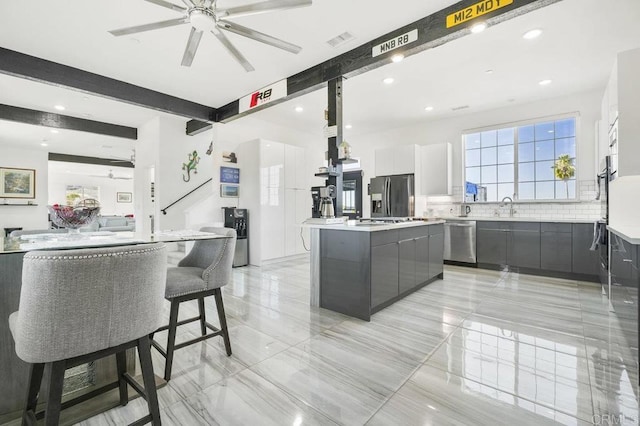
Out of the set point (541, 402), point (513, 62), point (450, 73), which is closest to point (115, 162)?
point (450, 73)

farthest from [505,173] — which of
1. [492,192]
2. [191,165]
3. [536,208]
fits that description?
[191,165]

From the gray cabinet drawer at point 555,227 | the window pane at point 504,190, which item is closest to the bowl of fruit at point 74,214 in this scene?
the gray cabinet drawer at point 555,227

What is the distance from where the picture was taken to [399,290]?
3277 mm

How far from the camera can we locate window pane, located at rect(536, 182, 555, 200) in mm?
4994

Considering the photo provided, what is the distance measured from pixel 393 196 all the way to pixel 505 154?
2.21 metres

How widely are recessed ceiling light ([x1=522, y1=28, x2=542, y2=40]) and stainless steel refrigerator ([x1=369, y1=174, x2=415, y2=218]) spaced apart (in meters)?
Result: 2.96

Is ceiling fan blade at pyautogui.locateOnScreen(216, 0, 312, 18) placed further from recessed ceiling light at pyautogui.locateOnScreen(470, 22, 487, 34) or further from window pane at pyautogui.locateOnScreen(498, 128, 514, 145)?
window pane at pyautogui.locateOnScreen(498, 128, 514, 145)

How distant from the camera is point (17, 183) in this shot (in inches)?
316

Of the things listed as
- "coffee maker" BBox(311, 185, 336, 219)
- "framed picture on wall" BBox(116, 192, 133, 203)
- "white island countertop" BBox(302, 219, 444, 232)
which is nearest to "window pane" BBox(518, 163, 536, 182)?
"white island countertop" BBox(302, 219, 444, 232)

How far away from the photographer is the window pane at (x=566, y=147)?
4.79 metres

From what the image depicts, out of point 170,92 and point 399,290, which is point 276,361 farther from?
point 170,92

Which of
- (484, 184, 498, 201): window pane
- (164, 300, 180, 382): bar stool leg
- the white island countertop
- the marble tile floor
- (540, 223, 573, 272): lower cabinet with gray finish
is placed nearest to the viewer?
the marble tile floor

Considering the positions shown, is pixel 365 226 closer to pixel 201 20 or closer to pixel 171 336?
pixel 171 336

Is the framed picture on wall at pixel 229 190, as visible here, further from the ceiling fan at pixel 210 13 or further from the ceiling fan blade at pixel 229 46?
the ceiling fan at pixel 210 13
